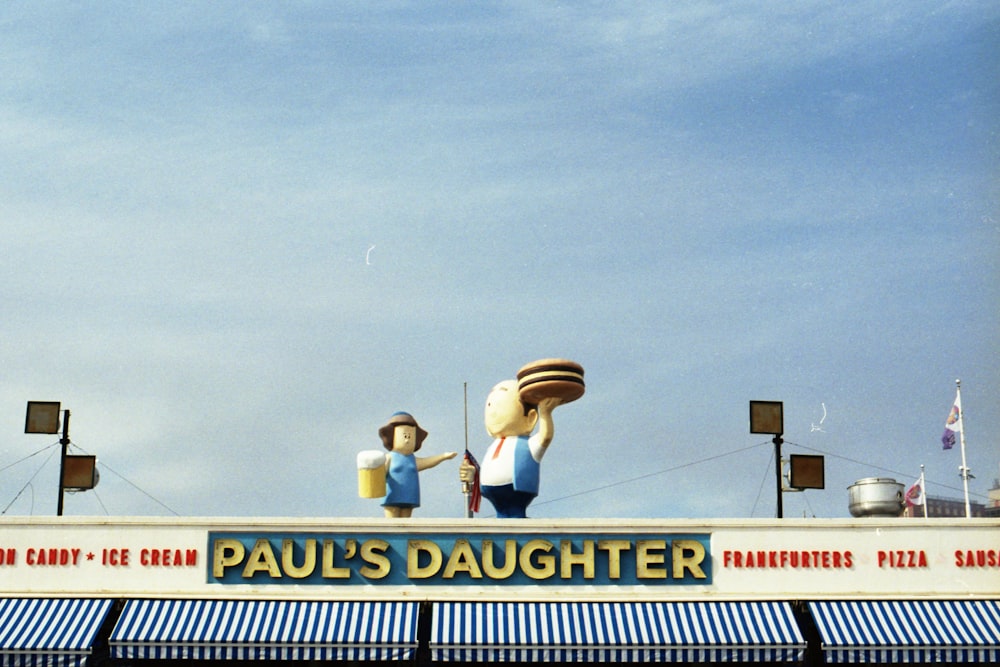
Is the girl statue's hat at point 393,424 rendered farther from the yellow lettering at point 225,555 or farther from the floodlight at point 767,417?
the floodlight at point 767,417

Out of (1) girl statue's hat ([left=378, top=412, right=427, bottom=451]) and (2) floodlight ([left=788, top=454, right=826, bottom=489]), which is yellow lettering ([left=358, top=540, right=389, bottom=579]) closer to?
(1) girl statue's hat ([left=378, top=412, right=427, bottom=451])

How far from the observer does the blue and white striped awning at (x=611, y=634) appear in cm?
2536

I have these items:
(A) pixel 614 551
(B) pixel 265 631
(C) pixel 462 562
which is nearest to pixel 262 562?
(B) pixel 265 631

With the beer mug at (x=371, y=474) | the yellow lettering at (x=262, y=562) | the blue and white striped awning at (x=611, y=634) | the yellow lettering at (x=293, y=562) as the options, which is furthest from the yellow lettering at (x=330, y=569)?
the beer mug at (x=371, y=474)

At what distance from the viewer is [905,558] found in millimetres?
26781

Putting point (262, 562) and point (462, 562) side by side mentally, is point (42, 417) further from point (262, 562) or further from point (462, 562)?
point (462, 562)

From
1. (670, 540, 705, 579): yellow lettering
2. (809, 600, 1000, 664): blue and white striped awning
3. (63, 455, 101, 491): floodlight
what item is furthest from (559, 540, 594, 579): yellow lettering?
(63, 455, 101, 491): floodlight

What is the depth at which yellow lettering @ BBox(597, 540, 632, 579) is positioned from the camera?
87.2ft

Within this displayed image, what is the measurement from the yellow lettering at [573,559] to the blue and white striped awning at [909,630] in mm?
4344

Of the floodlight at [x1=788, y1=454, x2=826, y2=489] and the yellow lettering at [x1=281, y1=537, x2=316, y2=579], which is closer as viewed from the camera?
the yellow lettering at [x1=281, y1=537, x2=316, y2=579]

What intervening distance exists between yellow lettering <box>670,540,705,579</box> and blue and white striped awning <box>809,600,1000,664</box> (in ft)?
7.49

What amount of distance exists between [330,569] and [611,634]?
5566mm

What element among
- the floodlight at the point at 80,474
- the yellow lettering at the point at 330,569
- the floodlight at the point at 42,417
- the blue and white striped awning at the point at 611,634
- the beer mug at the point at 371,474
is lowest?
the blue and white striped awning at the point at 611,634

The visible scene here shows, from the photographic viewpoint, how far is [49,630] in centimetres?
2578
